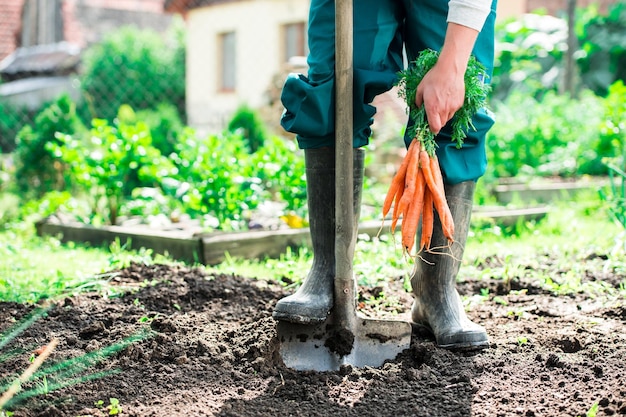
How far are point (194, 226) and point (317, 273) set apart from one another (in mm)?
2338

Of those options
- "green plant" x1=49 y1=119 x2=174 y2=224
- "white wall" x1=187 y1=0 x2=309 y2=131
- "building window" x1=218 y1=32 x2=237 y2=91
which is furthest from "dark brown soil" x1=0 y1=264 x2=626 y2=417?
"building window" x1=218 y1=32 x2=237 y2=91

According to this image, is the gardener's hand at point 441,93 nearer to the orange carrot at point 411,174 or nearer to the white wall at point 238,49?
the orange carrot at point 411,174

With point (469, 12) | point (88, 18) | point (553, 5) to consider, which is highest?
point (88, 18)

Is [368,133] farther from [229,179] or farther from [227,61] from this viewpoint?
[227,61]

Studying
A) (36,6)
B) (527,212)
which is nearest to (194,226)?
(527,212)

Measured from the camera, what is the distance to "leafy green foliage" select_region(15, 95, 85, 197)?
571 centimetres

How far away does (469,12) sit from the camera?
6.61ft

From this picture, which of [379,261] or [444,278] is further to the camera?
[379,261]

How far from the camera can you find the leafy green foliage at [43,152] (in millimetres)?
5715

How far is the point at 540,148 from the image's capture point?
6246 millimetres

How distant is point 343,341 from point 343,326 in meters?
0.05

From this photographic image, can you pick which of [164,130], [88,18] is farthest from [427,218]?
[88,18]

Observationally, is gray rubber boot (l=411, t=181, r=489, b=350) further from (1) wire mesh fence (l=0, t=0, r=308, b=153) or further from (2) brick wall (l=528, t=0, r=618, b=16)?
(2) brick wall (l=528, t=0, r=618, b=16)

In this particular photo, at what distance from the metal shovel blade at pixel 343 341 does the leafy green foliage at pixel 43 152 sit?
3.92 meters
